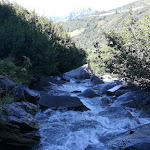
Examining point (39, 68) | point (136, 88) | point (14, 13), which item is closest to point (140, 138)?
point (136, 88)

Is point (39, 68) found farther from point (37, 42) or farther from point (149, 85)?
point (149, 85)

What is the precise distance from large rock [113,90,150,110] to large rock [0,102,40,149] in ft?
20.1

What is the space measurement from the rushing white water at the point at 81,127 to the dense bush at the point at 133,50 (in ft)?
7.87

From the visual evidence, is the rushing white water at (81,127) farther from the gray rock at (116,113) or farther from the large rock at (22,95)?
the large rock at (22,95)

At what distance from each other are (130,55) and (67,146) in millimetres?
7191

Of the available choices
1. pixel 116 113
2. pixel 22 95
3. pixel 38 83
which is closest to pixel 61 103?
pixel 22 95

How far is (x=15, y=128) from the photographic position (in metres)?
5.24

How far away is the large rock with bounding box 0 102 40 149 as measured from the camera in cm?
488

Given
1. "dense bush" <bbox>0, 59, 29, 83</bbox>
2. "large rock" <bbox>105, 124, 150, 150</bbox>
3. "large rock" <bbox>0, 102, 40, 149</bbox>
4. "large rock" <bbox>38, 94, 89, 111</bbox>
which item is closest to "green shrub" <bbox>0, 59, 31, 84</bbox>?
"dense bush" <bbox>0, 59, 29, 83</bbox>

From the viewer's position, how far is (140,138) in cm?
499

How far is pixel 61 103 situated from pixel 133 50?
5848 millimetres

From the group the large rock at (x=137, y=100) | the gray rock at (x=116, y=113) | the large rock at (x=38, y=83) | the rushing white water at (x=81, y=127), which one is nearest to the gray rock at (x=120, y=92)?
the large rock at (x=137, y=100)

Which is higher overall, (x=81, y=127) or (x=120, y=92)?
(x=81, y=127)

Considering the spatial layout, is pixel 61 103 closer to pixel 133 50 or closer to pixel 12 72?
pixel 12 72
